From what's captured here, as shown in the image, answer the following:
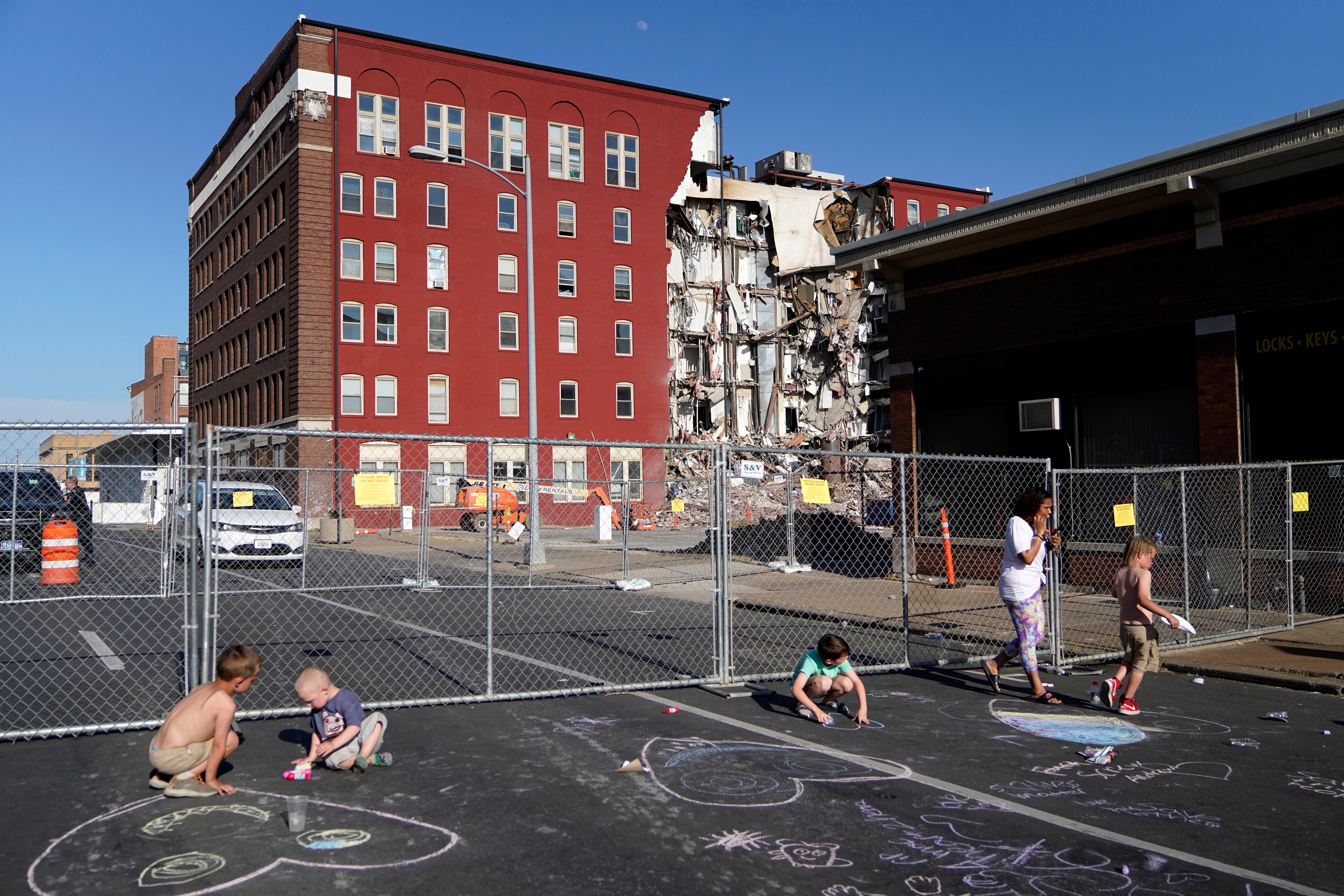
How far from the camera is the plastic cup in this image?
5.01 meters

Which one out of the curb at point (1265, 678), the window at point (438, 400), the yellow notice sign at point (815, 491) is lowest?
the curb at point (1265, 678)

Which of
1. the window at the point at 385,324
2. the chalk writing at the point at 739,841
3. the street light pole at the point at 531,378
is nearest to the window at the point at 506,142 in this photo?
the window at the point at 385,324

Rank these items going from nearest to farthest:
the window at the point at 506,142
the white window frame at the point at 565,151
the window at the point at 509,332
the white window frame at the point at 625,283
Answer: the window at the point at 506,142
the window at the point at 509,332
the white window frame at the point at 565,151
the white window frame at the point at 625,283

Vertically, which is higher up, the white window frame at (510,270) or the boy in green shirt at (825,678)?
the white window frame at (510,270)

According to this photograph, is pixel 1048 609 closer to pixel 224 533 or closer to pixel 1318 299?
pixel 1318 299

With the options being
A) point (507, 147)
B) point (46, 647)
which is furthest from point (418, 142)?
point (46, 647)

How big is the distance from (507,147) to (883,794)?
46301 mm

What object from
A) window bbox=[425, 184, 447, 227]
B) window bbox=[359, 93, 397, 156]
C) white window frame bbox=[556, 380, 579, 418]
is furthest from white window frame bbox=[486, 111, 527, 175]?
white window frame bbox=[556, 380, 579, 418]

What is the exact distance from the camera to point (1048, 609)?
10.6 meters

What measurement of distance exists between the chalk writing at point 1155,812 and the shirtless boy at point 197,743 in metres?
4.76

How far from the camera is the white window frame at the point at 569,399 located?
162 feet

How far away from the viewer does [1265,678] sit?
9.57 metres

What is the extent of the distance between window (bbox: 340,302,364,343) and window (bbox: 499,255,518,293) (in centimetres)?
680

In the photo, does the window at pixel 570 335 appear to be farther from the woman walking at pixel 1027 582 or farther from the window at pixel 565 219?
the woman walking at pixel 1027 582
